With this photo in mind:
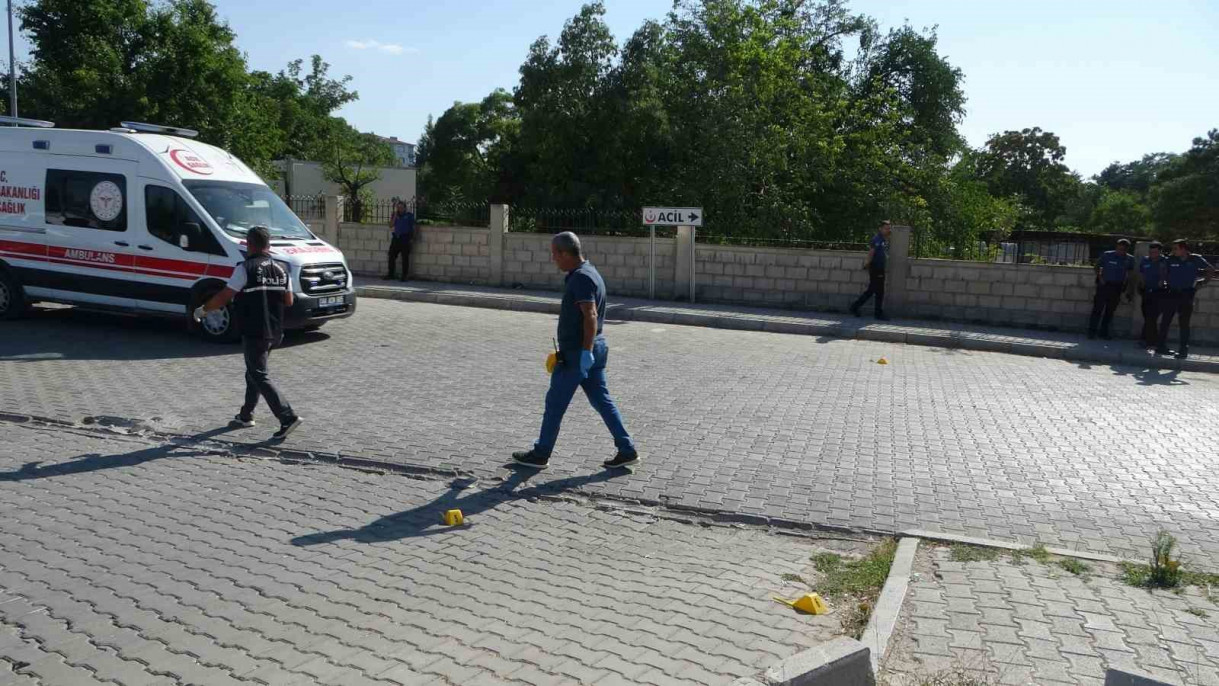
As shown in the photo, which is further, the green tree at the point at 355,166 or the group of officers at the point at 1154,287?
the green tree at the point at 355,166

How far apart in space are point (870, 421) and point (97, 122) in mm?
26355

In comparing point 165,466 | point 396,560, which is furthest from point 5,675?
point 165,466

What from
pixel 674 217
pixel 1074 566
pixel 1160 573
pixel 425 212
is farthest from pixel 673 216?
pixel 1160 573

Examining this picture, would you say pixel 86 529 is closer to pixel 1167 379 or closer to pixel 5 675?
pixel 5 675

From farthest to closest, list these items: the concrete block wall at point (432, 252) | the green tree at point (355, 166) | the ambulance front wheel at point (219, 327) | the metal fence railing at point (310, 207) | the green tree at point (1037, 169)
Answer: the green tree at point (1037, 169), the green tree at point (355, 166), the metal fence railing at point (310, 207), the concrete block wall at point (432, 252), the ambulance front wheel at point (219, 327)

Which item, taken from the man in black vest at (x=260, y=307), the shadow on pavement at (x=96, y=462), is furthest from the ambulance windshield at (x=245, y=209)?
the shadow on pavement at (x=96, y=462)

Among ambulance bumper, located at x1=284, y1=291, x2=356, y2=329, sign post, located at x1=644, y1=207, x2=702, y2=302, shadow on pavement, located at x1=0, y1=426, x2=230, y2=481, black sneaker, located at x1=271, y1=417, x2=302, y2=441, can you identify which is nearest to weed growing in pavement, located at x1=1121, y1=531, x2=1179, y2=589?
black sneaker, located at x1=271, y1=417, x2=302, y2=441

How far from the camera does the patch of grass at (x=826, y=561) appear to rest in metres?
5.33

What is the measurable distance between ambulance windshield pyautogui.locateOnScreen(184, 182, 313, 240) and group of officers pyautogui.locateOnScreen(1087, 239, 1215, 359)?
41.4 feet

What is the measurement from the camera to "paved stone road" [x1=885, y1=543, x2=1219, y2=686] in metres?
4.06

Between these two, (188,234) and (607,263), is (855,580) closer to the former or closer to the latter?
(188,234)

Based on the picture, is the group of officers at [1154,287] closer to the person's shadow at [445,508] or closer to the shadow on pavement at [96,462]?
the person's shadow at [445,508]

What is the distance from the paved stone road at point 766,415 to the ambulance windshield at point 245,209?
1.57 metres

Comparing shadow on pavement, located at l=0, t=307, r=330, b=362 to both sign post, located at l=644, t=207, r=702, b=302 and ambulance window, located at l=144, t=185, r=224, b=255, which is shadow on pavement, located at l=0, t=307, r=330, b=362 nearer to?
ambulance window, located at l=144, t=185, r=224, b=255
